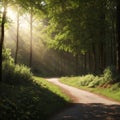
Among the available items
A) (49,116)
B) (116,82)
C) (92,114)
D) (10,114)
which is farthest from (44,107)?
(116,82)

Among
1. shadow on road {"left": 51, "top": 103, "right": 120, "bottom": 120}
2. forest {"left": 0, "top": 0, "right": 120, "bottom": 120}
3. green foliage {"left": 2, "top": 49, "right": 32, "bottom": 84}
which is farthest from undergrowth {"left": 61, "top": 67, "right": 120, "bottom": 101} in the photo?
green foliage {"left": 2, "top": 49, "right": 32, "bottom": 84}

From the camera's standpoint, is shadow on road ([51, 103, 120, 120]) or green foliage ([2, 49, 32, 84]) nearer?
shadow on road ([51, 103, 120, 120])

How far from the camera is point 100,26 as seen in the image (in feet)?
129

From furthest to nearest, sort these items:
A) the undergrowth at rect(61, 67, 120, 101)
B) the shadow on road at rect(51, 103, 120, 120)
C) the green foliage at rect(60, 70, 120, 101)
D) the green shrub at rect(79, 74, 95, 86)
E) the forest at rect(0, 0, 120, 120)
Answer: the green shrub at rect(79, 74, 95, 86) → the undergrowth at rect(61, 67, 120, 101) → the green foliage at rect(60, 70, 120, 101) → the forest at rect(0, 0, 120, 120) → the shadow on road at rect(51, 103, 120, 120)

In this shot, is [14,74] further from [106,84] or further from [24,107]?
[24,107]

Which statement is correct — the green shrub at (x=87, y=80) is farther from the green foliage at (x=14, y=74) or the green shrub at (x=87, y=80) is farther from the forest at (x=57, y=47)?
the green foliage at (x=14, y=74)

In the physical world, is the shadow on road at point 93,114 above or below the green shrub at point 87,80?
below

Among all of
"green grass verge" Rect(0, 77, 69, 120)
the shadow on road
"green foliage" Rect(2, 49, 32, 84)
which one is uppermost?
"green foliage" Rect(2, 49, 32, 84)

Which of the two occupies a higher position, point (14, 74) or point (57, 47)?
point (57, 47)

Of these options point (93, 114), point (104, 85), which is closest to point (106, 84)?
point (104, 85)

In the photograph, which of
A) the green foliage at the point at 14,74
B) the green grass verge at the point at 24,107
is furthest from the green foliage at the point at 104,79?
the green grass verge at the point at 24,107

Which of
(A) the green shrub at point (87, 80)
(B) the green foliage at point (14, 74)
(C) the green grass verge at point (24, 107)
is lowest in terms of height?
(C) the green grass verge at point (24, 107)

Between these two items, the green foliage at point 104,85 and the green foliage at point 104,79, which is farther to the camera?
the green foliage at point 104,79

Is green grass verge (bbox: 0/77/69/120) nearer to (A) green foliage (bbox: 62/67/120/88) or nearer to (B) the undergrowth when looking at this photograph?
(B) the undergrowth
